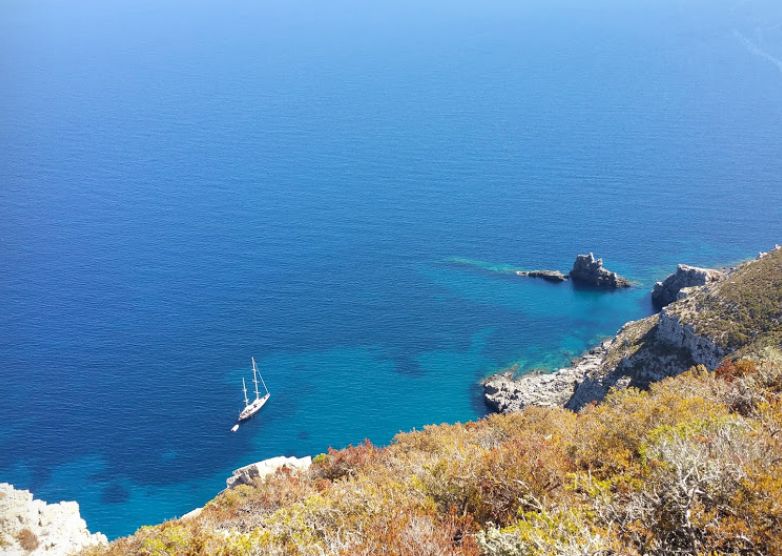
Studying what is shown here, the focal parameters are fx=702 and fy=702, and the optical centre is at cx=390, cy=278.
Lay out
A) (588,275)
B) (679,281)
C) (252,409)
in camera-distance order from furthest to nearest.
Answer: (588,275), (679,281), (252,409)

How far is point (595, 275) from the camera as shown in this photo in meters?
102

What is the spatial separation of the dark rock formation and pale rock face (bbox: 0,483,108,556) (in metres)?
74.7

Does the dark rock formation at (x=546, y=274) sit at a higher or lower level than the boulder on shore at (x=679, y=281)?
higher

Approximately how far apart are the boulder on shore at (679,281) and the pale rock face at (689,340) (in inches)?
1195

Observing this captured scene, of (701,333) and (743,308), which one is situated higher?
(743,308)

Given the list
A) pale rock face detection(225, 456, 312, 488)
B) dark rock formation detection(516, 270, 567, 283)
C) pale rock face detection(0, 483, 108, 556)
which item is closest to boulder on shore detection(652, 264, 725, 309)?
dark rock formation detection(516, 270, 567, 283)

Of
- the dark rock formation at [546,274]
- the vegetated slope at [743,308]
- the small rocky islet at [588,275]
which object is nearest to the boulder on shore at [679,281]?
the small rocky islet at [588,275]

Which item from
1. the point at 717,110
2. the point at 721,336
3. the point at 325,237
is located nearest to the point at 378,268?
the point at 325,237

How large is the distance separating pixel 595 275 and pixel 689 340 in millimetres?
42817

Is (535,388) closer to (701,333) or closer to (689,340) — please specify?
(689,340)

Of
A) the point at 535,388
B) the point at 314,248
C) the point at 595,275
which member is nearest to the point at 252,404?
the point at 535,388

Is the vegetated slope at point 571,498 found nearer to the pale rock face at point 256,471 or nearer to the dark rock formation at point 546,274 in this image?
the pale rock face at point 256,471

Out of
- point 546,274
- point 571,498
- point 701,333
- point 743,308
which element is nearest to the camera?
point 571,498

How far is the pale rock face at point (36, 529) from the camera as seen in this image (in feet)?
130
